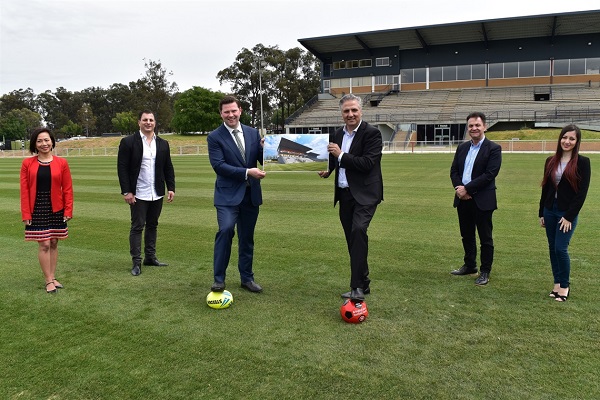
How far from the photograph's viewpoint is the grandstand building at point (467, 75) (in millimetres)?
50688

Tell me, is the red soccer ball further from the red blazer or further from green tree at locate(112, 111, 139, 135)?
green tree at locate(112, 111, 139, 135)

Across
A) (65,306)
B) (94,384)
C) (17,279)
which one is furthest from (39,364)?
(17,279)

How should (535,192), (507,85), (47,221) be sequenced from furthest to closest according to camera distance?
1. (507,85)
2. (535,192)
3. (47,221)

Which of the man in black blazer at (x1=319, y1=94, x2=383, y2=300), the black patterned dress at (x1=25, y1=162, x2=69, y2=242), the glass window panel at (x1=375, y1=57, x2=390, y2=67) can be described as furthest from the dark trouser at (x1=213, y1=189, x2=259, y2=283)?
the glass window panel at (x1=375, y1=57, x2=390, y2=67)

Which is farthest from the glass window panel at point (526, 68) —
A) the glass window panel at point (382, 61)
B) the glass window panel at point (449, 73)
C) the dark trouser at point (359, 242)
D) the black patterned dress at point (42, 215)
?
the black patterned dress at point (42, 215)

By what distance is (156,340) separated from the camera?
3932 millimetres

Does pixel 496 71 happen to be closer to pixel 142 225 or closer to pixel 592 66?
pixel 592 66

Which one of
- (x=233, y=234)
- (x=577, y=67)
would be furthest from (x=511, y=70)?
(x=233, y=234)

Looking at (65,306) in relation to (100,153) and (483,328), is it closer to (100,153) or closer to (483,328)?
(483,328)

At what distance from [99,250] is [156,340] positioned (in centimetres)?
384

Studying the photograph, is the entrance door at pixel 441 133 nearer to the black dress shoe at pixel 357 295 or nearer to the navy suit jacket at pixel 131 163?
the navy suit jacket at pixel 131 163

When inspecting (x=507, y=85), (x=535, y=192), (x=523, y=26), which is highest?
(x=523, y=26)

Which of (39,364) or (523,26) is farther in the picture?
(523,26)

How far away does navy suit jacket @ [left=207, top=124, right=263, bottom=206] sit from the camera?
488 cm
